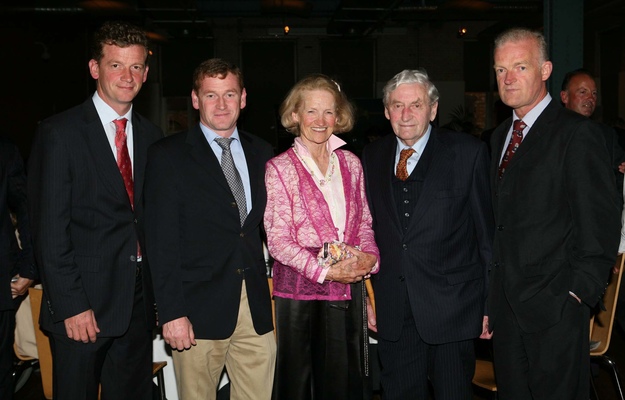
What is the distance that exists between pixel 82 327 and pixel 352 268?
1.22m

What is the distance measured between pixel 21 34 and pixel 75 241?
30.3 ft

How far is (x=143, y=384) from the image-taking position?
2967 mm

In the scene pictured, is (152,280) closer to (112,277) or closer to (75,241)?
(112,277)

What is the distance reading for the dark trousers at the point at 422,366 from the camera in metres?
2.87

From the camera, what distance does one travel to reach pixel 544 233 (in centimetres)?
267

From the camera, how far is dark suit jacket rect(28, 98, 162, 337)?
2.58 meters

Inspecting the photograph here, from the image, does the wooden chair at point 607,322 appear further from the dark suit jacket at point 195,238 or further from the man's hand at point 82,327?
the man's hand at point 82,327

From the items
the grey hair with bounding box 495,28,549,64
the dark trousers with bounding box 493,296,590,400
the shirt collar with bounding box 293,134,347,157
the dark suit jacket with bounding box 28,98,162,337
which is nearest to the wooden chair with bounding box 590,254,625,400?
the dark trousers with bounding box 493,296,590,400

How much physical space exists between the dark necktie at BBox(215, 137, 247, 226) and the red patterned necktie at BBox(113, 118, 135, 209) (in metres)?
0.42

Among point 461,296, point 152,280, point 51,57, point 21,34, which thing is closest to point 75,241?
point 152,280

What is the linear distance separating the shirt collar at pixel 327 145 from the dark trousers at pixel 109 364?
38.6 inches

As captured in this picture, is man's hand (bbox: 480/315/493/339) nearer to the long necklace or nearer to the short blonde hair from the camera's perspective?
the long necklace

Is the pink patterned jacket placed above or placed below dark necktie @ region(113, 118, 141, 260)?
below

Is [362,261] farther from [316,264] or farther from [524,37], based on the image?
[524,37]
